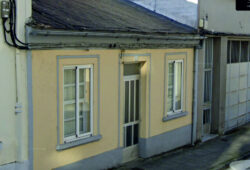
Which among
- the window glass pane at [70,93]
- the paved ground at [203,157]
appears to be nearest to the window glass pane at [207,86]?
A: the paved ground at [203,157]

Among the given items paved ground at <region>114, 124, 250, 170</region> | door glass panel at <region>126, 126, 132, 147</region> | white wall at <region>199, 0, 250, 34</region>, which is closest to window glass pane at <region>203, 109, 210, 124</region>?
paved ground at <region>114, 124, 250, 170</region>

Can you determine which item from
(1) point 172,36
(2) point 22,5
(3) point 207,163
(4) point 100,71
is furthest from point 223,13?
(2) point 22,5

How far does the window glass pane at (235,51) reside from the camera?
15306 mm

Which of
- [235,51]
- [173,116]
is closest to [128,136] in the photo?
[173,116]

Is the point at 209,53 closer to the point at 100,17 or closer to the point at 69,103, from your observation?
the point at 100,17

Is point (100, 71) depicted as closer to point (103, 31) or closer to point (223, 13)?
point (103, 31)

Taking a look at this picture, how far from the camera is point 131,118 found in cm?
1095

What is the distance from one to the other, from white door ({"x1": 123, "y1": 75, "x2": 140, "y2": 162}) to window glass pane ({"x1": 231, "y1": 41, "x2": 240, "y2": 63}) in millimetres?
5895

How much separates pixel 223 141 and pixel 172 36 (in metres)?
4.70

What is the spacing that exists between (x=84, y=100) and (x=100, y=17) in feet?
8.33

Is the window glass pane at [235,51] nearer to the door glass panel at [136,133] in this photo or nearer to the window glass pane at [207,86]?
the window glass pane at [207,86]

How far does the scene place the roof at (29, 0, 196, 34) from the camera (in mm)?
8242

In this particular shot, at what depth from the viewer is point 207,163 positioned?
11.0 m

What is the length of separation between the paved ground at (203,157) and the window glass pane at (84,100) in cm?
167
